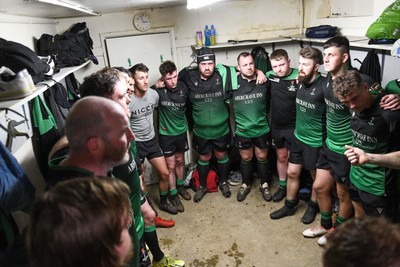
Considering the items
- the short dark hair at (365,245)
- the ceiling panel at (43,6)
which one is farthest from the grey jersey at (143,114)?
the short dark hair at (365,245)

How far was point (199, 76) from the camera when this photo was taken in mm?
3617

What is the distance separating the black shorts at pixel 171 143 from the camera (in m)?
3.66

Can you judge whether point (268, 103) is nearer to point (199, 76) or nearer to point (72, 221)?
point (199, 76)

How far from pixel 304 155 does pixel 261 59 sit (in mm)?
1472

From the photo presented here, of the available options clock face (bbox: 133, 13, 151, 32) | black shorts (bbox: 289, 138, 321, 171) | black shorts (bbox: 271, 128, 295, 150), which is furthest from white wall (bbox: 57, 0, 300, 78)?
black shorts (bbox: 289, 138, 321, 171)

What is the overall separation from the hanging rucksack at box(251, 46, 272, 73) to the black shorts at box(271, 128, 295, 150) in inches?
35.5

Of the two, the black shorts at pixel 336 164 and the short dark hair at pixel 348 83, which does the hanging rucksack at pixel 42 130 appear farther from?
the black shorts at pixel 336 164

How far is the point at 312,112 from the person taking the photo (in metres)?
2.88

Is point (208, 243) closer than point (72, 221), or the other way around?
point (72, 221)

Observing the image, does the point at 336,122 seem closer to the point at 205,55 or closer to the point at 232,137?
the point at 205,55

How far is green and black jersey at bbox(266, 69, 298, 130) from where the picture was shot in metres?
3.27

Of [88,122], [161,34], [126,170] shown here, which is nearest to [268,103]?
[161,34]

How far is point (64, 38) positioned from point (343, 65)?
2.76 metres

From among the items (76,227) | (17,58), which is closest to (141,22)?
(17,58)
